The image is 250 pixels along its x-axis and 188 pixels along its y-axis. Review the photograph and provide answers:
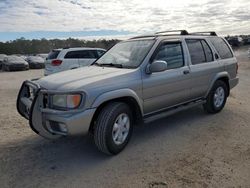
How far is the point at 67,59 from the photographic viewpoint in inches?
511

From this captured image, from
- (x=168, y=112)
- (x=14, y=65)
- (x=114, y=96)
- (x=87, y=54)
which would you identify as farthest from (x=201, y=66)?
(x=14, y=65)

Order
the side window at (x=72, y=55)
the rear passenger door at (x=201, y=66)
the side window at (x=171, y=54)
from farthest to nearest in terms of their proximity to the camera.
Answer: the side window at (x=72, y=55) → the rear passenger door at (x=201, y=66) → the side window at (x=171, y=54)

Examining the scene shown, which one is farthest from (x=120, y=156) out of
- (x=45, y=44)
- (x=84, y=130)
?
(x=45, y=44)

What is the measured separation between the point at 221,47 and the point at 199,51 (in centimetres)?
102

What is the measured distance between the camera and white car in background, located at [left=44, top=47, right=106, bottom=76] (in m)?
12.8

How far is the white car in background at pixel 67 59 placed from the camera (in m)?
12.8

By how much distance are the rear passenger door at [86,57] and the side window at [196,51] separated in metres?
7.43

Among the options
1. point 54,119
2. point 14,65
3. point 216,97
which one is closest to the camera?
point 54,119

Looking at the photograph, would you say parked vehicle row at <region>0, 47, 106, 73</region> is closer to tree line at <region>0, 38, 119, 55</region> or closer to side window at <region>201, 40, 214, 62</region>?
side window at <region>201, 40, 214, 62</region>

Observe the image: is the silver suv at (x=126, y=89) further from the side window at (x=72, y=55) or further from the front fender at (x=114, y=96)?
the side window at (x=72, y=55)

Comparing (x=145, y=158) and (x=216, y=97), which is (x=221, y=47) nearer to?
(x=216, y=97)

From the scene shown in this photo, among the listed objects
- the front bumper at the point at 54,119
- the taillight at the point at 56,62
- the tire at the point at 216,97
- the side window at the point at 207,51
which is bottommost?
the tire at the point at 216,97

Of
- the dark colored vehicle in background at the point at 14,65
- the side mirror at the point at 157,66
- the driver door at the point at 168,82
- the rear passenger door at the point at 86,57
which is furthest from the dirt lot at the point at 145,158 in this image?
the dark colored vehicle in background at the point at 14,65

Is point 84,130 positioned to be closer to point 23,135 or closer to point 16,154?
point 16,154
